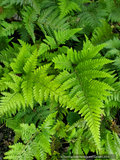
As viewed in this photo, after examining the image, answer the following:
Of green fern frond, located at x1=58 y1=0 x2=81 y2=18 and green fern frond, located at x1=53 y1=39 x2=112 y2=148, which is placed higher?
green fern frond, located at x1=58 y1=0 x2=81 y2=18

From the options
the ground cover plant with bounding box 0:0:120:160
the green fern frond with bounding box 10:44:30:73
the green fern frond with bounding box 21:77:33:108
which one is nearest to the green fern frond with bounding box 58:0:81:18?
the ground cover plant with bounding box 0:0:120:160

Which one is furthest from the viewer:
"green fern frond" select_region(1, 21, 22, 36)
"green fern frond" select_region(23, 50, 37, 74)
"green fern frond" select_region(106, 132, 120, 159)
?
"green fern frond" select_region(1, 21, 22, 36)

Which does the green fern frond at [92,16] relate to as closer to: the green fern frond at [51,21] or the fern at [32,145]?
the green fern frond at [51,21]

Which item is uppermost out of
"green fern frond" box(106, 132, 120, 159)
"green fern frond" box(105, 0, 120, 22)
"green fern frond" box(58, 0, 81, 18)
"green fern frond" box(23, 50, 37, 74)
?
"green fern frond" box(105, 0, 120, 22)

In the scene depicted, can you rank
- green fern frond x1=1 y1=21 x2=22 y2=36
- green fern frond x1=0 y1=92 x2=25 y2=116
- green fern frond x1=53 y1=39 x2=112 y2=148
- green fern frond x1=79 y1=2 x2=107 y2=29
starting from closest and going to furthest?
green fern frond x1=53 y1=39 x2=112 y2=148 → green fern frond x1=0 y1=92 x2=25 y2=116 → green fern frond x1=1 y1=21 x2=22 y2=36 → green fern frond x1=79 y1=2 x2=107 y2=29

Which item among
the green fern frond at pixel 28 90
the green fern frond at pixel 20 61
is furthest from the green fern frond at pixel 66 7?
the green fern frond at pixel 28 90

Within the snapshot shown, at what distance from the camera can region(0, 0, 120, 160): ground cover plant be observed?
2334 mm

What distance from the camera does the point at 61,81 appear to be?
2.52 meters

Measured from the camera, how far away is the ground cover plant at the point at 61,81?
7.66 feet

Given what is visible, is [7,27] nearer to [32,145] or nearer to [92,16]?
[92,16]

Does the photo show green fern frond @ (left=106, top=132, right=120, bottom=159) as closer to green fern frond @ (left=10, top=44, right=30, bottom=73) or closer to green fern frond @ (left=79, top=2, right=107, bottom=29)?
green fern frond @ (left=10, top=44, right=30, bottom=73)

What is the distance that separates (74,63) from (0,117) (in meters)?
1.97

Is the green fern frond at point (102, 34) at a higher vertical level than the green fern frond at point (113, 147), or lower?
higher

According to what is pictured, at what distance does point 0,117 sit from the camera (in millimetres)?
3000
